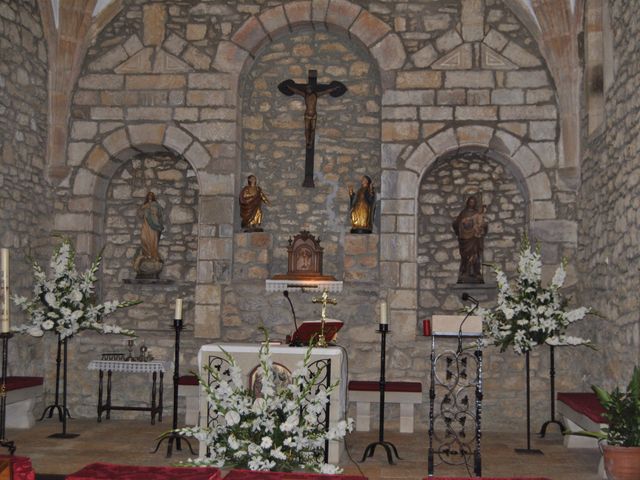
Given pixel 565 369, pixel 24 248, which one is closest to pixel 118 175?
pixel 24 248

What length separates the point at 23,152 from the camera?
307 inches

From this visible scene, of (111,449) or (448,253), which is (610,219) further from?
(111,449)

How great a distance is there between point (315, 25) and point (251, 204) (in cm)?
221

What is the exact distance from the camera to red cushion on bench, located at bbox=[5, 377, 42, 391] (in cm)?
679

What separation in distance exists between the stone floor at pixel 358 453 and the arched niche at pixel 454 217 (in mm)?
1781

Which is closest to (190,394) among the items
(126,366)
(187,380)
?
(187,380)

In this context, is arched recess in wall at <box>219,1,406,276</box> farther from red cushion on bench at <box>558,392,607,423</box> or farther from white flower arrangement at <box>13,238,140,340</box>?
red cushion on bench at <box>558,392,607,423</box>

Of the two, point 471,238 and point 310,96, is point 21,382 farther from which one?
point 471,238

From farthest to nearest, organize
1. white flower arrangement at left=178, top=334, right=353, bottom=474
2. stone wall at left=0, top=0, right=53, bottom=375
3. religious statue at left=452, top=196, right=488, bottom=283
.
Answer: religious statue at left=452, top=196, right=488, bottom=283 → stone wall at left=0, top=0, right=53, bottom=375 → white flower arrangement at left=178, top=334, right=353, bottom=474

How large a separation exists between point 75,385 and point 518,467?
15.9ft

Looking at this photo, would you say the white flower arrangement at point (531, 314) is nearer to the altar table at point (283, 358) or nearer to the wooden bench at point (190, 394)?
the altar table at point (283, 358)

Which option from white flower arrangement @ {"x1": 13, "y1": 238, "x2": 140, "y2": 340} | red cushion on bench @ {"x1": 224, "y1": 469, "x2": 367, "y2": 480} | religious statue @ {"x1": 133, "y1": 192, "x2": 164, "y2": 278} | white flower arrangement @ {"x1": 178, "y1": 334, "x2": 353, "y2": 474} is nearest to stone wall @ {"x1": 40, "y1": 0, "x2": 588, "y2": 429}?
religious statue @ {"x1": 133, "y1": 192, "x2": 164, "y2": 278}

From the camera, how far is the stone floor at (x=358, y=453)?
560cm

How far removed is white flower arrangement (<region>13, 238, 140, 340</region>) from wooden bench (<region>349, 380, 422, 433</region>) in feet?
8.26
